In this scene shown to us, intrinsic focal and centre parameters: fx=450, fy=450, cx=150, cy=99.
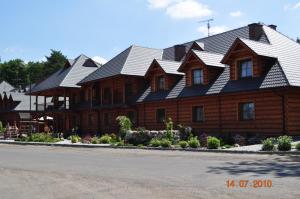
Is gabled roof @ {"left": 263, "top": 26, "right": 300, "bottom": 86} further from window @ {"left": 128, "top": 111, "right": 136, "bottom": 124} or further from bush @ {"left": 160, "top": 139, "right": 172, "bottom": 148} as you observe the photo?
window @ {"left": 128, "top": 111, "right": 136, "bottom": 124}

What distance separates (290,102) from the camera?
2516 centimetres

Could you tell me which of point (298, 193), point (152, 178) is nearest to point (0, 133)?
point (152, 178)

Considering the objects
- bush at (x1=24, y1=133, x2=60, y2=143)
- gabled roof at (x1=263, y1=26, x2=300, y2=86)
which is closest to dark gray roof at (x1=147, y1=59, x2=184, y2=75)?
gabled roof at (x1=263, y1=26, x2=300, y2=86)

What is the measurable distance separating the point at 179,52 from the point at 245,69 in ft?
38.4

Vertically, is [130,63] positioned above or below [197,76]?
above

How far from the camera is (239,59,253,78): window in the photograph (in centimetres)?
2750

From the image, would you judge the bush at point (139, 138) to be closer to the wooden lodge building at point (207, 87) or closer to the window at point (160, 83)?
the wooden lodge building at point (207, 87)

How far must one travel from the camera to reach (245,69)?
2775cm

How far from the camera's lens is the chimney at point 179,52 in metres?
38.6

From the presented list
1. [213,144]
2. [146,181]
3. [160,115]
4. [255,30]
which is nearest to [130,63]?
[160,115]

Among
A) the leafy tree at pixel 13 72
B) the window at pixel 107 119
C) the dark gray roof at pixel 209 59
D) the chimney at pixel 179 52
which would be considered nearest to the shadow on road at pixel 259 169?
the dark gray roof at pixel 209 59

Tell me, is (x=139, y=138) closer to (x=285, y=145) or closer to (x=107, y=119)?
(x=285, y=145)

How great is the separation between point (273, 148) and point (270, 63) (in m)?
8.43

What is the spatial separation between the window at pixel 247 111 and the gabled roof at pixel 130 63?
40.1 ft
